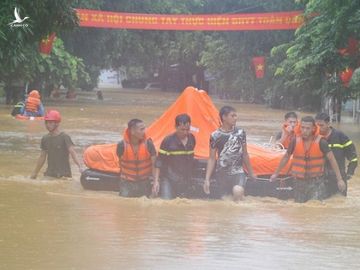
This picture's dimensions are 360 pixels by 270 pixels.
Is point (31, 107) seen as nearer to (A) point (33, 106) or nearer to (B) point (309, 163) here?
(A) point (33, 106)

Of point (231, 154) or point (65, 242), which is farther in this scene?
point (231, 154)

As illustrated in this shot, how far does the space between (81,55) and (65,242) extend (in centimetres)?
3581

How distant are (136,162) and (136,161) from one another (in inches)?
0.6

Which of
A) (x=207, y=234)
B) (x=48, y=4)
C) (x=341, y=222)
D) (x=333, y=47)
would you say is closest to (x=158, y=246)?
(x=207, y=234)

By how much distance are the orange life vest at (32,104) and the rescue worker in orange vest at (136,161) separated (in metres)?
15.1

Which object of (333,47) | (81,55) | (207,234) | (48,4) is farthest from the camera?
(81,55)

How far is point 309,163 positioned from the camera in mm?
9812

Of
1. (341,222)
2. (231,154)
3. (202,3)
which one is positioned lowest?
(341,222)

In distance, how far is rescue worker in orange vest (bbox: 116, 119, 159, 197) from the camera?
991 centimetres

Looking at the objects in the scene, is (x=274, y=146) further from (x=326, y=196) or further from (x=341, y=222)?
(x=341, y=222)

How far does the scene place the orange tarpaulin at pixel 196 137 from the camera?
416 inches

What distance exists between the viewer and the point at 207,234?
7.93m

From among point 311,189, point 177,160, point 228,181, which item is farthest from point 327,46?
point 177,160

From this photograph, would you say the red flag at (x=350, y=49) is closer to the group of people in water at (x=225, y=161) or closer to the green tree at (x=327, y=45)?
the green tree at (x=327, y=45)
